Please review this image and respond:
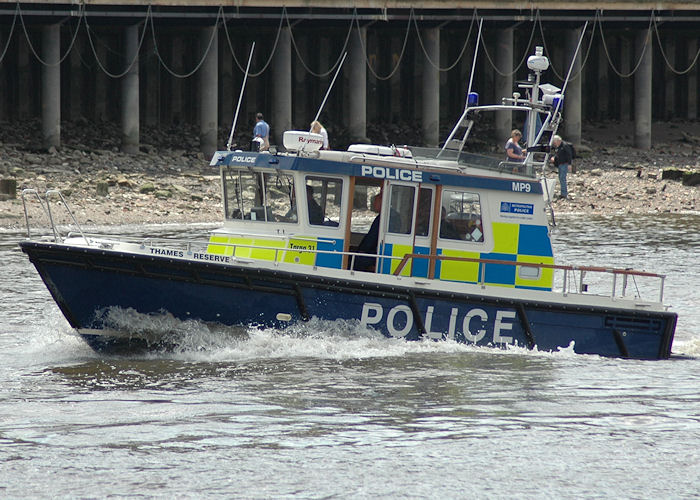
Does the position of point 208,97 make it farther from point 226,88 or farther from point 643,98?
point 643,98

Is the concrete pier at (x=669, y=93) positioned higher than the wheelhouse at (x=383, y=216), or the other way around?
Result: the concrete pier at (x=669, y=93)

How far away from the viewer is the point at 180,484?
8.63 metres

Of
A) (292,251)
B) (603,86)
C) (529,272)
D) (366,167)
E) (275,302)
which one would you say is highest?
(603,86)

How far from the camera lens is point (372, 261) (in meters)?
12.9

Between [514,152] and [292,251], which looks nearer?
[292,251]

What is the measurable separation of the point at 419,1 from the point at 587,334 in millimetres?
19773

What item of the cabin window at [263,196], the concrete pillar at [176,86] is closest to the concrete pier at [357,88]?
the concrete pillar at [176,86]

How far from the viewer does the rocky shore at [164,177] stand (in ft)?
80.1

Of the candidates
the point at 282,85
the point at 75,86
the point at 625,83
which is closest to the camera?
the point at 282,85

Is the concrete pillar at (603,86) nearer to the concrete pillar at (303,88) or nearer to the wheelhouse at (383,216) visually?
the concrete pillar at (303,88)

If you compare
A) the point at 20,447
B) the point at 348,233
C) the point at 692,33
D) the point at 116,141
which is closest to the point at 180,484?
the point at 20,447

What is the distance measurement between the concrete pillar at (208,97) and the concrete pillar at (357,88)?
11.6 ft

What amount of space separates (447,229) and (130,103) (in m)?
18.0

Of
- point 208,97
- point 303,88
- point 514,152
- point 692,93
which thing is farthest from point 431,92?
point 514,152
